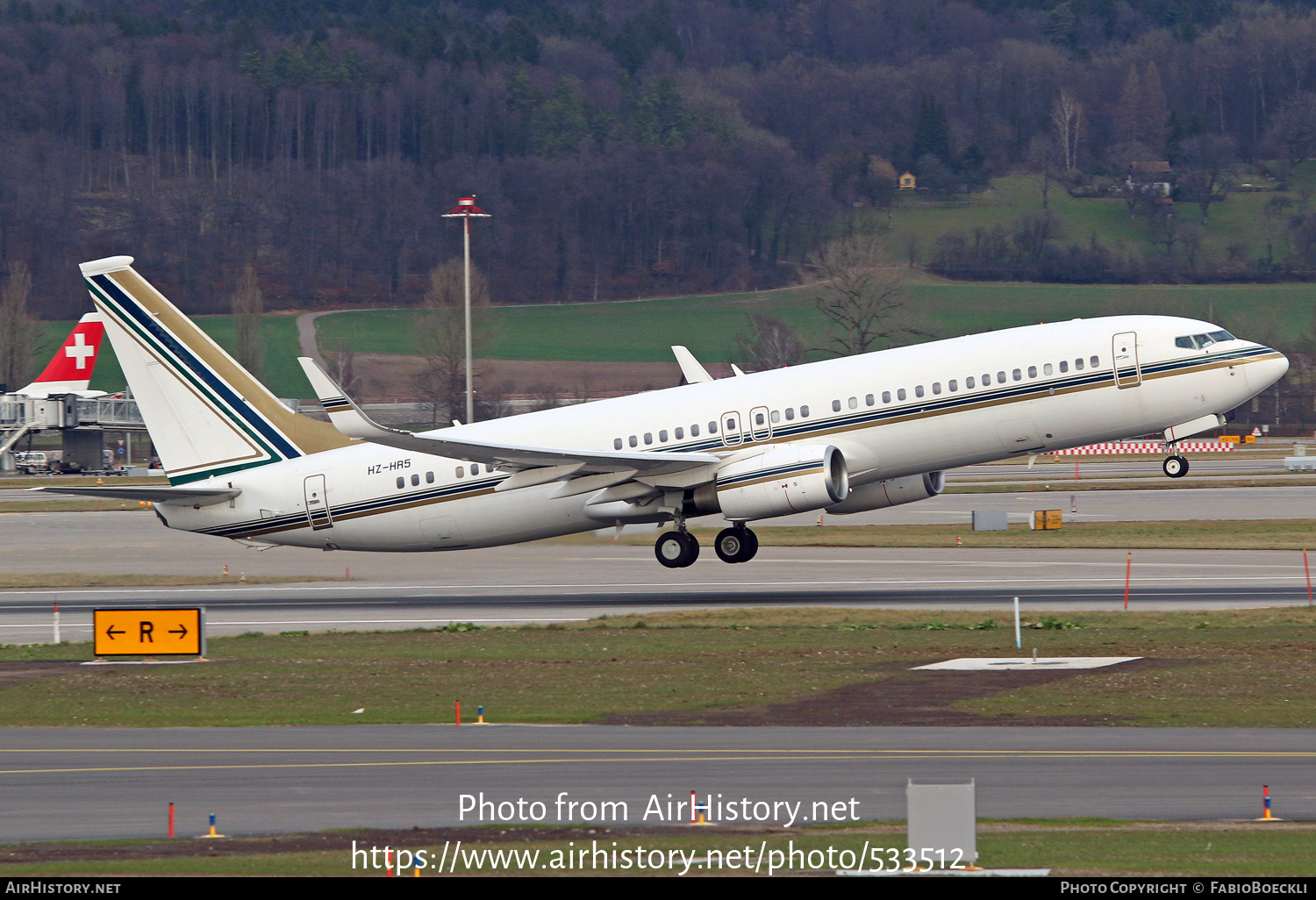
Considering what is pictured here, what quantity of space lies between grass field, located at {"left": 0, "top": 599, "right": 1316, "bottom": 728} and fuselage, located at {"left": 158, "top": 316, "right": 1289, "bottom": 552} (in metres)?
5.19

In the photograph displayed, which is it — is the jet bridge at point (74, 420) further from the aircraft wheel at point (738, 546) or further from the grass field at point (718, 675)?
the grass field at point (718, 675)

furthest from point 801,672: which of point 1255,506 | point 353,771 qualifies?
point 1255,506

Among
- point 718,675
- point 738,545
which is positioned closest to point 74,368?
point 738,545

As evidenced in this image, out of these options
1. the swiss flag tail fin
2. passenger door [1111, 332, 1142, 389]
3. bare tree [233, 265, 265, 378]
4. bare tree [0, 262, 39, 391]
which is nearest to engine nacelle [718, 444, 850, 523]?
passenger door [1111, 332, 1142, 389]

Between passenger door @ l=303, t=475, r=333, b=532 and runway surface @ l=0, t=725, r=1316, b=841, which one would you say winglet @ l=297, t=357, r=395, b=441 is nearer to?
passenger door @ l=303, t=475, r=333, b=532

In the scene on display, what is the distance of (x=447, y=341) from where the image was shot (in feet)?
431

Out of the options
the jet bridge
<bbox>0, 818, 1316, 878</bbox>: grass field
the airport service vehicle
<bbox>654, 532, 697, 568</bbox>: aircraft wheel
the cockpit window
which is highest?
the airport service vehicle

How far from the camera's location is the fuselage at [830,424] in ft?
133

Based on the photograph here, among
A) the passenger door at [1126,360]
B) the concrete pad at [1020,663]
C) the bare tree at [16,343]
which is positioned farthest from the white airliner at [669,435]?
the bare tree at [16,343]

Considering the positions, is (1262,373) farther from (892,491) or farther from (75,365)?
(75,365)

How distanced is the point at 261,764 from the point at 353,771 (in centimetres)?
156

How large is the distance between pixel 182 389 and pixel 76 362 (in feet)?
214

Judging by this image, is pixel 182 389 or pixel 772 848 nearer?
pixel 772 848

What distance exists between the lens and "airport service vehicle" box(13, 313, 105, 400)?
340 feet
